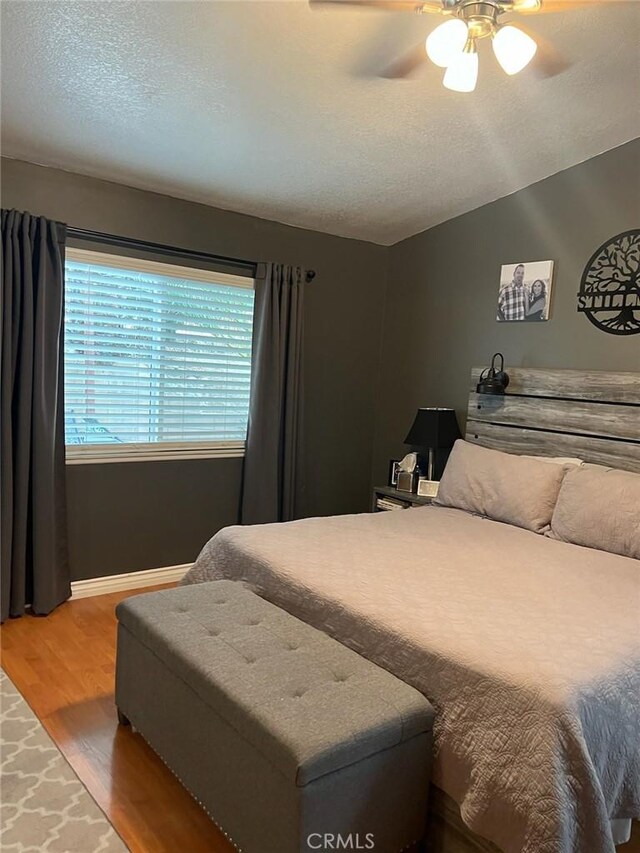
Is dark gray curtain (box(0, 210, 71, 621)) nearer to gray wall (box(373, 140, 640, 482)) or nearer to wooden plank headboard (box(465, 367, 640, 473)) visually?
gray wall (box(373, 140, 640, 482))

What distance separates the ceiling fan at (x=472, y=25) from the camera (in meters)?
1.87

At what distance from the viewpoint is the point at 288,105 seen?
2.78 metres

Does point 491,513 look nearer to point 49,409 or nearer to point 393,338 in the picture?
point 393,338

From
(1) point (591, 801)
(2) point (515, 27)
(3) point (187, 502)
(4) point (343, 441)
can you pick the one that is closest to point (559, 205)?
(2) point (515, 27)

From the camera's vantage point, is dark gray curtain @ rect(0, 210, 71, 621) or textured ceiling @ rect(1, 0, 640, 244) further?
dark gray curtain @ rect(0, 210, 71, 621)

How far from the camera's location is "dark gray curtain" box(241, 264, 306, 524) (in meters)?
3.96

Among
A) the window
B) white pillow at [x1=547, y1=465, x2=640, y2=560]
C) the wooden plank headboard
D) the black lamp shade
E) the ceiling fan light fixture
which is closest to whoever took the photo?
the ceiling fan light fixture

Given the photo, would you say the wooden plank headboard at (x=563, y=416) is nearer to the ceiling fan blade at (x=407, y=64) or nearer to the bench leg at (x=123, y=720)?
the ceiling fan blade at (x=407, y=64)

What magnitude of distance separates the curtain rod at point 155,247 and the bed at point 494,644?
5.82 feet

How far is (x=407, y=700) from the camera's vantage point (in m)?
1.67

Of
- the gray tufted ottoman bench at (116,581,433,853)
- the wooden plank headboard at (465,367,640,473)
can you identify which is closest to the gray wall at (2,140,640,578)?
the wooden plank headboard at (465,367,640,473)

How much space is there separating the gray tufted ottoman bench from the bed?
0.33 ft

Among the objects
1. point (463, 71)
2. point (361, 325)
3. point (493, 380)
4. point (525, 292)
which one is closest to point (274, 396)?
point (361, 325)

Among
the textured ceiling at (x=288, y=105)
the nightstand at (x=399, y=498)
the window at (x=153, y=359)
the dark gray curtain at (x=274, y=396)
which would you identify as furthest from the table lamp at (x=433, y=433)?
the textured ceiling at (x=288, y=105)
